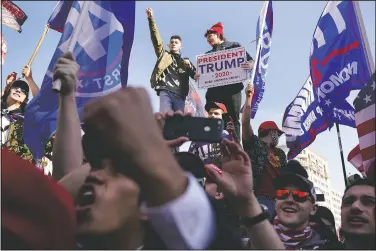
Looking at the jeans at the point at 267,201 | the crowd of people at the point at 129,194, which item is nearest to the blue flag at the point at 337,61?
the jeans at the point at 267,201

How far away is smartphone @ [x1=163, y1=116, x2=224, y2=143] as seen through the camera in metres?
1.45

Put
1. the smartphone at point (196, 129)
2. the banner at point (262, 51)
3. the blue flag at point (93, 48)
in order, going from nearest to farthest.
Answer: the smartphone at point (196, 129) < the blue flag at point (93, 48) < the banner at point (262, 51)

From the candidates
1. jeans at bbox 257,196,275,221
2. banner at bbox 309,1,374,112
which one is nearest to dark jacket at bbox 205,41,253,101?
banner at bbox 309,1,374,112

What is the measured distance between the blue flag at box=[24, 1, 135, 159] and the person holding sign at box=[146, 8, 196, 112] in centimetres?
276

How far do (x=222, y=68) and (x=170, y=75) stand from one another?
962 mm

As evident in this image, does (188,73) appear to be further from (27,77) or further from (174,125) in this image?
(174,125)

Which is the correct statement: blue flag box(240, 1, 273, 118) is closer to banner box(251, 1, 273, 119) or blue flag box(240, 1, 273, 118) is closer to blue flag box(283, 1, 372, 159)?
banner box(251, 1, 273, 119)

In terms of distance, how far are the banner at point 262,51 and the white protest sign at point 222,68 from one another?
18cm

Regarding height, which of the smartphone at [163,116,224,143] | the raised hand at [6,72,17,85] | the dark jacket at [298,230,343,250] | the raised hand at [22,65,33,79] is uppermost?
the raised hand at [6,72,17,85]

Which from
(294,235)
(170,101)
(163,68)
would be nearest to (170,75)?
(163,68)

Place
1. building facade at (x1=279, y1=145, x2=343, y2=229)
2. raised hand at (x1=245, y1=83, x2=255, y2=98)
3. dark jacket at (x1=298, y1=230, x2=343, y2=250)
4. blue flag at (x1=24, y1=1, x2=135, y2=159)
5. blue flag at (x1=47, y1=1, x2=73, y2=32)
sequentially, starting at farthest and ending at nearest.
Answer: building facade at (x1=279, y1=145, x2=343, y2=229) < raised hand at (x1=245, y1=83, x2=255, y2=98) < blue flag at (x1=47, y1=1, x2=73, y2=32) < blue flag at (x1=24, y1=1, x2=135, y2=159) < dark jacket at (x1=298, y1=230, x2=343, y2=250)

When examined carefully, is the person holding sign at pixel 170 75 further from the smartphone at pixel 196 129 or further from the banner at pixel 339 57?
the smartphone at pixel 196 129

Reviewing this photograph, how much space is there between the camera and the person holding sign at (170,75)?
6246mm

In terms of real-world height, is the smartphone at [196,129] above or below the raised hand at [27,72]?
below
